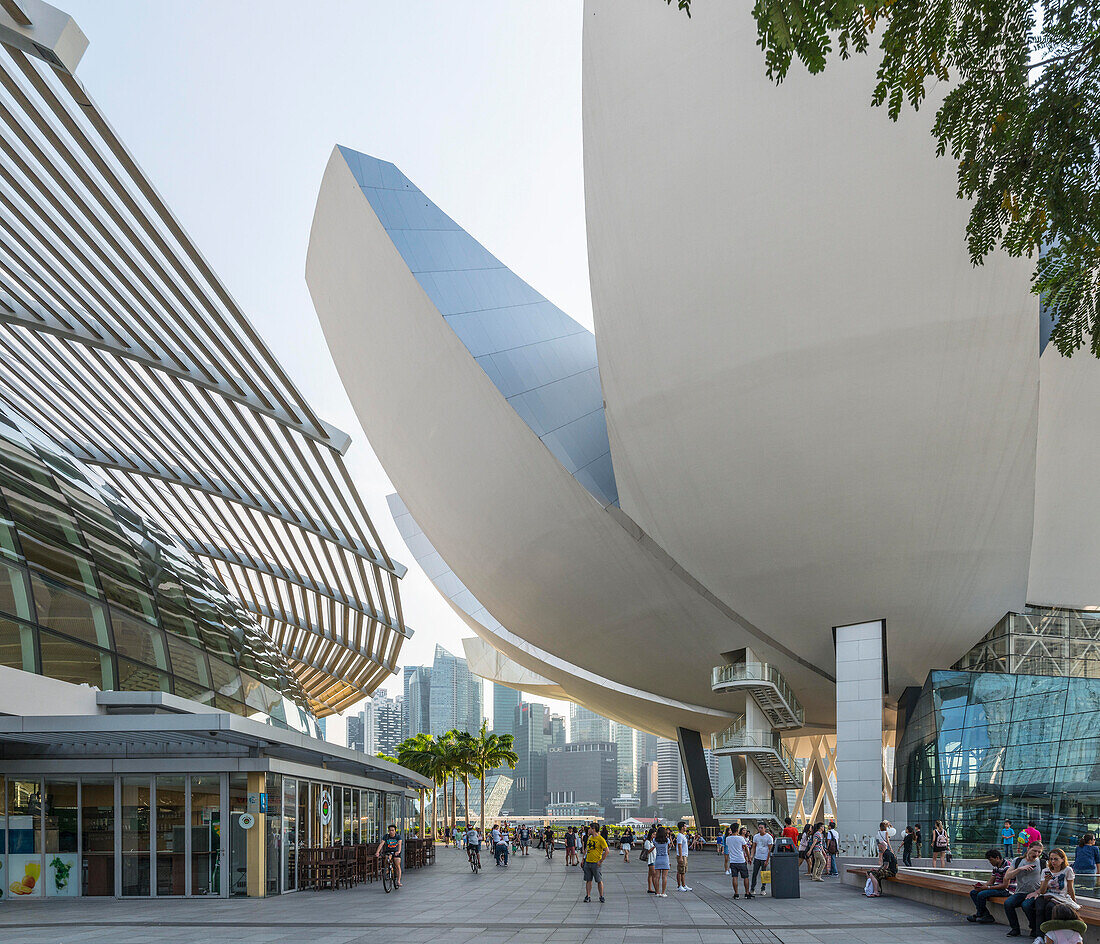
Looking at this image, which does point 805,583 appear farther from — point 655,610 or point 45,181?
point 45,181

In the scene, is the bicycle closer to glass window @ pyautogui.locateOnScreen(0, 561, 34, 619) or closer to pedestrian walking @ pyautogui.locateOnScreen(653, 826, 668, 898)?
pedestrian walking @ pyautogui.locateOnScreen(653, 826, 668, 898)

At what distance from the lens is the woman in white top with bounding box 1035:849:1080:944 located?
12.0m

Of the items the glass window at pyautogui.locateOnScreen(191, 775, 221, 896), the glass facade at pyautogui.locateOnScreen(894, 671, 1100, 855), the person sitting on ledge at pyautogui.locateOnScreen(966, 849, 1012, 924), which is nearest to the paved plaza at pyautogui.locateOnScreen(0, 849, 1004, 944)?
the person sitting on ledge at pyautogui.locateOnScreen(966, 849, 1012, 924)

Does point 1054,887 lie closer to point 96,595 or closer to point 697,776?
point 96,595

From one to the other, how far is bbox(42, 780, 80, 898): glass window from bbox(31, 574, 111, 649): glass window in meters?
2.72

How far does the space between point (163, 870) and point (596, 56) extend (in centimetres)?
1943

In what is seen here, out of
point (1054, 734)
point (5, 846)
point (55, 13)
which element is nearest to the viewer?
point (55, 13)

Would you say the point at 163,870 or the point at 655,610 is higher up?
the point at 655,610

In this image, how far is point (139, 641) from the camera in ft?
72.4

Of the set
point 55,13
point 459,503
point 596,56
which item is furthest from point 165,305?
point 459,503

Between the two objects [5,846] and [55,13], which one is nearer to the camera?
[55,13]

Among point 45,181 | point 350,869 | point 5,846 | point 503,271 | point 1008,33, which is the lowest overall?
point 350,869

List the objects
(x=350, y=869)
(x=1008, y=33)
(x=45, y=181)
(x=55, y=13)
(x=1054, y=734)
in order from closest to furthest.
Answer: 1. (x=1008, y=33)
2. (x=55, y=13)
3. (x=45, y=181)
4. (x=350, y=869)
5. (x=1054, y=734)

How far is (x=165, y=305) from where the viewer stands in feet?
60.2
